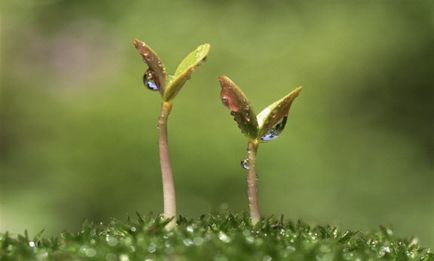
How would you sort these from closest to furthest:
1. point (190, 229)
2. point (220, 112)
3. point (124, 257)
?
point (124, 257) → point (190, 229) → point (220, 112)

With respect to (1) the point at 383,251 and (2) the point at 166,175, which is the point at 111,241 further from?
(1) the point at 383,251

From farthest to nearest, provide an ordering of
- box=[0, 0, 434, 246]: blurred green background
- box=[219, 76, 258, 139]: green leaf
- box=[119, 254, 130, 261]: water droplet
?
box=[0, 0, 434, 246]: blurred green background, box=[219, 76, 258, 139]: green leaf, box=[119, 254, 130, 261]: water droplet

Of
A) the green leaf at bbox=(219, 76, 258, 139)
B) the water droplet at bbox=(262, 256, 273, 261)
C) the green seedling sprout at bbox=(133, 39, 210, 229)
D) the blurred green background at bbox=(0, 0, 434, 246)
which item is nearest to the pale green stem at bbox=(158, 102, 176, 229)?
the green seedling sprout at bbox=(133, 39, 210, 229)

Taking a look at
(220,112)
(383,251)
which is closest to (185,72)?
(383,251)

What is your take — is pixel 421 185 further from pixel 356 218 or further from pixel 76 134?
pixel 76 134

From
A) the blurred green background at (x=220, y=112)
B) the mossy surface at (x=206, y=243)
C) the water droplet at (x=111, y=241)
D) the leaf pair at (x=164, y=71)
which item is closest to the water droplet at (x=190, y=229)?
the mossy surface at (x=206, y=243)

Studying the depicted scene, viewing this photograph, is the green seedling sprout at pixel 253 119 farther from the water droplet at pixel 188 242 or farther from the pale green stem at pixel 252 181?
the water droplet at pixel 188 242

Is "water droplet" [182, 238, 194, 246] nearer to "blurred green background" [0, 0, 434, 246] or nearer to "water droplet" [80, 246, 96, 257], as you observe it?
"water droplet" [80, 246, 96, 257]
